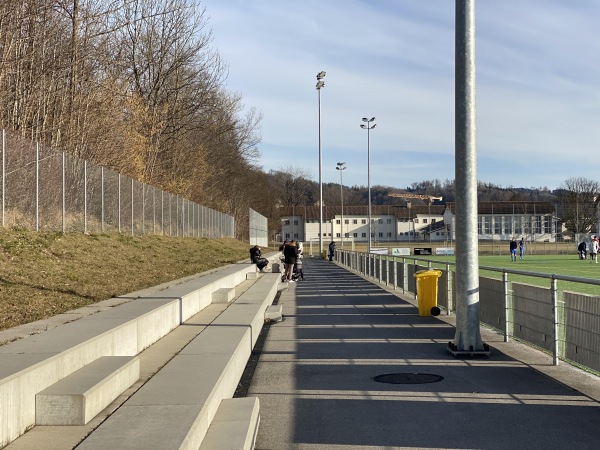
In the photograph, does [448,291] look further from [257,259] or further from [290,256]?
[290,256]

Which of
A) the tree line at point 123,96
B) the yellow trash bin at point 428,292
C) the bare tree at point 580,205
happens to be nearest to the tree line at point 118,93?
the tree line at point 123,96

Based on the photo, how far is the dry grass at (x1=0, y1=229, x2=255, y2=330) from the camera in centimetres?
1046

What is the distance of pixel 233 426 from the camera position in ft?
19.1

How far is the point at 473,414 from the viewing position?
24.1 feet

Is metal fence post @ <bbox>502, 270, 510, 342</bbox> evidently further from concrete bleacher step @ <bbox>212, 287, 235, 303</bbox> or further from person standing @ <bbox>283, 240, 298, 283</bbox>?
person standing @ <bbox>283, 240, 298, 283</bbox>

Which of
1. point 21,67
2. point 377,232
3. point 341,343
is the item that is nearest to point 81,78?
point 21,67

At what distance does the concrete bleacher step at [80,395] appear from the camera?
5.44 metres

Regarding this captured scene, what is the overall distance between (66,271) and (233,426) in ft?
31.0

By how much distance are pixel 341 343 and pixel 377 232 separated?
148718 millimetres

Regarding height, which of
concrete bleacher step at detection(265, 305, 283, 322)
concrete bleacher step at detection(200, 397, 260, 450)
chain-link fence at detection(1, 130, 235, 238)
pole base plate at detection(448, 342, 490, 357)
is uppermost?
chain-link fence at detection(1, 130, 235, 238)

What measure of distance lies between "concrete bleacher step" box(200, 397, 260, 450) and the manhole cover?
116 inches

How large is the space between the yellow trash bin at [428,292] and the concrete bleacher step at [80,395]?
11.2 meters

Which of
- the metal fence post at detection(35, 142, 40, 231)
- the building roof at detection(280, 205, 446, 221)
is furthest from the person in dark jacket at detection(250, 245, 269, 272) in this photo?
the building roof at detection(280, 205, 446, 221)

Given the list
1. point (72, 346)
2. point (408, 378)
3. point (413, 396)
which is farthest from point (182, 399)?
point (408, 378)
